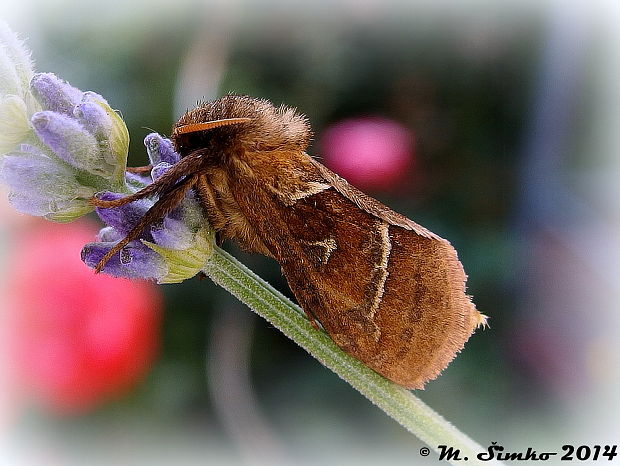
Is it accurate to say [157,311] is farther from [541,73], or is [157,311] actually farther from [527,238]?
[541,73]

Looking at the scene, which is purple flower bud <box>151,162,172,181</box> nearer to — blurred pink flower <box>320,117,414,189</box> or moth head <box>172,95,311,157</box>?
moth head <box>172,95,311,157</box>

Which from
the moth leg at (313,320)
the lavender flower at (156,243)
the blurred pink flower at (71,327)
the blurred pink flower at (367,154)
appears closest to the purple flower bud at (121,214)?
the lavender flower at (156,243)

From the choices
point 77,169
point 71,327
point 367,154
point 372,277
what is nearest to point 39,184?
point 77,169

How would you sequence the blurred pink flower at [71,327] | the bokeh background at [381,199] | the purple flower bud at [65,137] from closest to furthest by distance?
the purple flower bud at [65,137], the blurred pink flower at [71,327], the bokeh background at [381,199]

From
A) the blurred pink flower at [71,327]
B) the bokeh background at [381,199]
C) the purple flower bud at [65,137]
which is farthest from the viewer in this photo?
the bokeh background at [381,199]

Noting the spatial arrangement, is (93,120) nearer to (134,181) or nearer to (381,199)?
(134,181)

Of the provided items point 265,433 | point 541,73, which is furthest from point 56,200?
point 541,73

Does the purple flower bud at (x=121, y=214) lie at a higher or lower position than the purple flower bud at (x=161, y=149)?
lower

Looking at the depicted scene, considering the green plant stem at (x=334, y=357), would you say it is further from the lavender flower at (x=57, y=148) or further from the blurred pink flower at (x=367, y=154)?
the blurred pink flower at (x=367, y=154)
